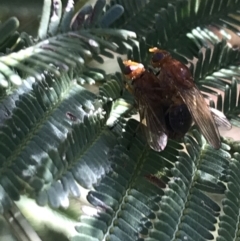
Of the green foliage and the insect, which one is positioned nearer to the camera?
the green foliage

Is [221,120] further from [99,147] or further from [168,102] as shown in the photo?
[99,147]

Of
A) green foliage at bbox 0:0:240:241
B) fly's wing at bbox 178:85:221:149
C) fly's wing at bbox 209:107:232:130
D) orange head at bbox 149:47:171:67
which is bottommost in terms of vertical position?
green foliage at bbox 0:0:240:241

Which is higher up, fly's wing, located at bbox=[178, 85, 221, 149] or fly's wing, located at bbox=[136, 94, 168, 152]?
fly's wing, located at bbox=[178, 85, 221, 149]

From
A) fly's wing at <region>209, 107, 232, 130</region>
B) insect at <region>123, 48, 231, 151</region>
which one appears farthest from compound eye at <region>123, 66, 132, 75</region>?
fly's wing at <region>209, 107, 232, 130</region>

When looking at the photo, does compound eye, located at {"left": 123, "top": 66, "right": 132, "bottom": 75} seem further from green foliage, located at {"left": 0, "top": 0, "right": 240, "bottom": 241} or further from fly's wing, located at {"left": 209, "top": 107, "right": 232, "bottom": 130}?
fly's wing, located at {"left": 209, "top": 107, "right": 232, "bottom": 130}

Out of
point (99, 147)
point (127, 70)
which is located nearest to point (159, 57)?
point (127, 70)

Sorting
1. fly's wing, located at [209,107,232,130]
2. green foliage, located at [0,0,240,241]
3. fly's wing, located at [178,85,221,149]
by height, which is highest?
fly's wing, located at [209,107,232,130]

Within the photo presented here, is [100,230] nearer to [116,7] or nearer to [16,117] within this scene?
[16,117]
